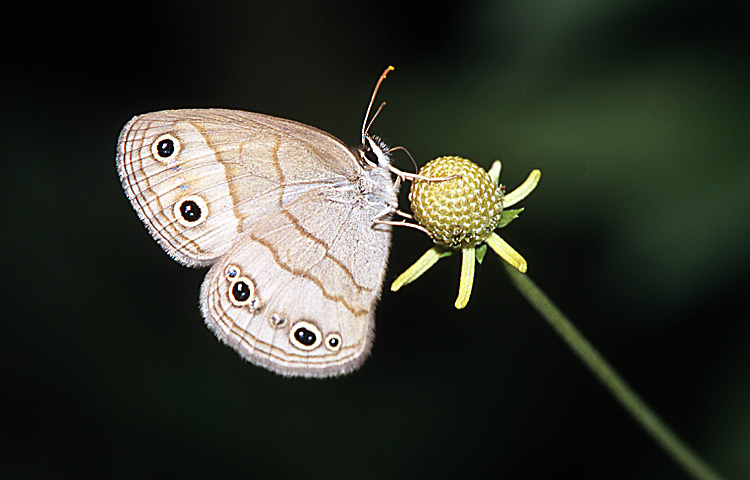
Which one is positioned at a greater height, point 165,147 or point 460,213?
point 165,147

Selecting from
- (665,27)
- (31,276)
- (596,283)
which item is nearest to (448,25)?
(665,27)

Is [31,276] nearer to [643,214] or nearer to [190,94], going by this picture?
[190,94]

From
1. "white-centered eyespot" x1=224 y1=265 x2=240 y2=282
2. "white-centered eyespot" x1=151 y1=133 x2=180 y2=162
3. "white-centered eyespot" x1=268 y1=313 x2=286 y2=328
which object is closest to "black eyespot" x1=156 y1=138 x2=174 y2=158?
"white-centered eyespot" x1=151 y1=133 x2=180 y2=162

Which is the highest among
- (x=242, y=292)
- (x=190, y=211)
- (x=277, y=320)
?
(x=190, y=211)

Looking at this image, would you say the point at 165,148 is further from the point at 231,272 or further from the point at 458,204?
the point at 458,204

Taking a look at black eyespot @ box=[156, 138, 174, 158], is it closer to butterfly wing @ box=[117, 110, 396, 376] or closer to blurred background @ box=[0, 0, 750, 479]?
butterfly wing @ box=[117, 110, 396, 376]

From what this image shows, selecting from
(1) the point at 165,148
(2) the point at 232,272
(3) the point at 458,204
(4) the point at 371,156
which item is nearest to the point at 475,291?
(4) the point at 371,156

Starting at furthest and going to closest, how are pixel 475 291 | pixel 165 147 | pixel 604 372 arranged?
pixel 475 291, pixel 165 147, pixel 604 372
